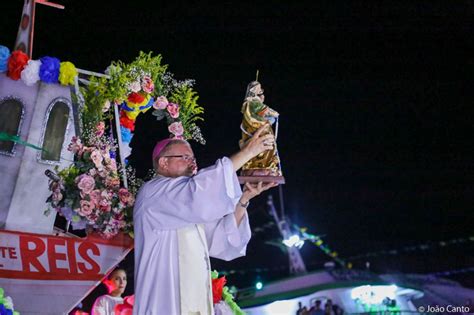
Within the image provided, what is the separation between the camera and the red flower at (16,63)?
21.0ft

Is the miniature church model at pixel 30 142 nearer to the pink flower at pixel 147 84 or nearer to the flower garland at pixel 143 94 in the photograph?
the flower garland at pixel 143 94

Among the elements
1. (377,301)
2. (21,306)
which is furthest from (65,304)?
(377,301)

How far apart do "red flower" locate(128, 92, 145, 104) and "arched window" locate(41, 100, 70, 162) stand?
29.7 inches

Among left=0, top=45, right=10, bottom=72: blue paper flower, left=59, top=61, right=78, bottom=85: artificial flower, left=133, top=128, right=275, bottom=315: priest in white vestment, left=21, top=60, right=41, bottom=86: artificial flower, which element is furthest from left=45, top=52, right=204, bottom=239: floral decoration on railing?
A: left=133, top=128, right=275, bottom=315: priest in white vestment

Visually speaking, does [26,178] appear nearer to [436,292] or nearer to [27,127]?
[27,127]

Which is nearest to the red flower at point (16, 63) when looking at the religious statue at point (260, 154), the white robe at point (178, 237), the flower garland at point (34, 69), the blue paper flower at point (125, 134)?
the flower garland at point (34, 69)

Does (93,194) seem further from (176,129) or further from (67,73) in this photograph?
(67,73)

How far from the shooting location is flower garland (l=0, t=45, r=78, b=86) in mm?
6426

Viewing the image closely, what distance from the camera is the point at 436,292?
19234 mm

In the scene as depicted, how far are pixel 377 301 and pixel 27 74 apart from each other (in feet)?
45.1

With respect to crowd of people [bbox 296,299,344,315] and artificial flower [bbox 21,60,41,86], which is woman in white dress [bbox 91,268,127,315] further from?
crowd of people [bbox 296,299,344,315]

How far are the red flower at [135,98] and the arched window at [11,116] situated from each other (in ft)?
3.86

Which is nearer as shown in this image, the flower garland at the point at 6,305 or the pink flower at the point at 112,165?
the flower garland at the point at 6,305

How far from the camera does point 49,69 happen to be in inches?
256
